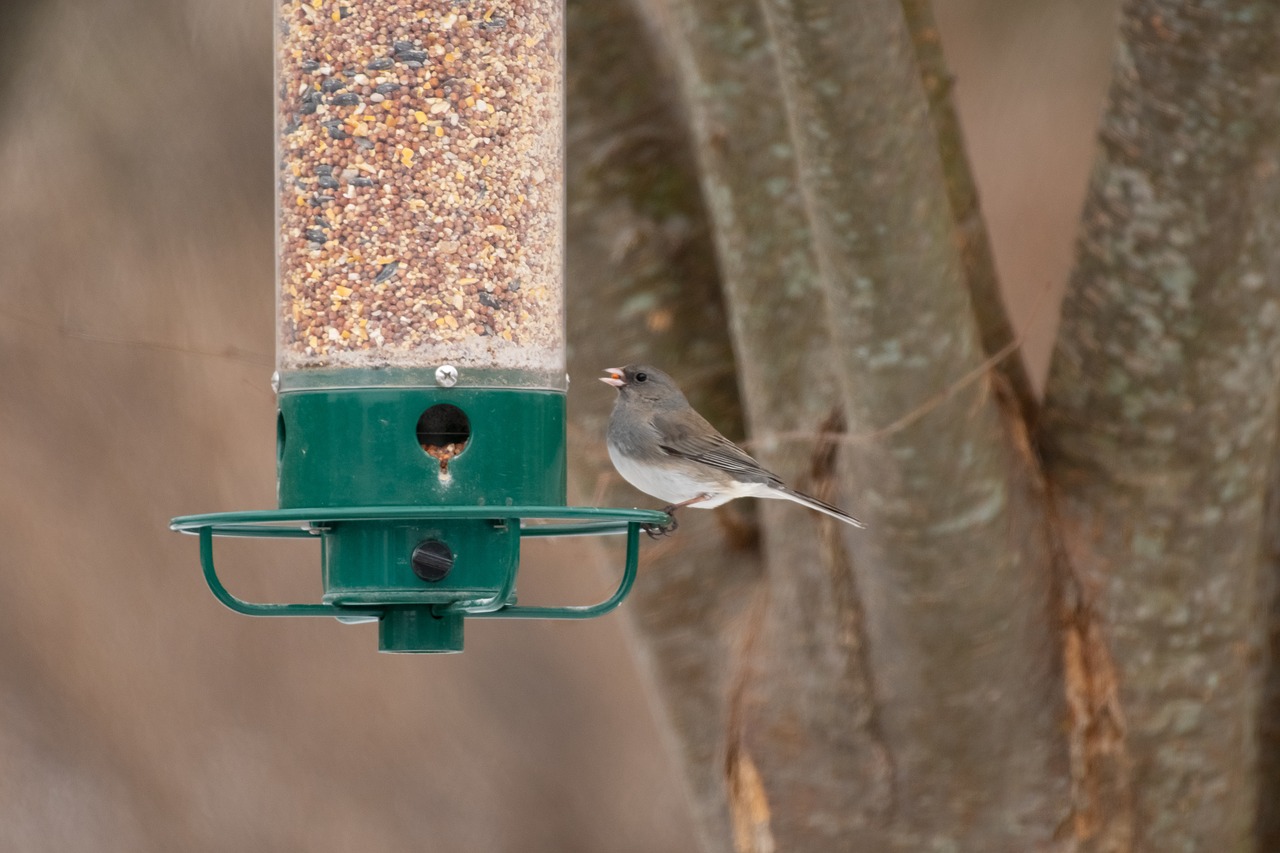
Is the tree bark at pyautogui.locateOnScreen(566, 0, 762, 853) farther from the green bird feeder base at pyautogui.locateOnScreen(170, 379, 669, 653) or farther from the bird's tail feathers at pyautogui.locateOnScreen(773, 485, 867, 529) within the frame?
the green bird feeder base at pyautogui.locateOnScreen(170, 379, 669, 653)

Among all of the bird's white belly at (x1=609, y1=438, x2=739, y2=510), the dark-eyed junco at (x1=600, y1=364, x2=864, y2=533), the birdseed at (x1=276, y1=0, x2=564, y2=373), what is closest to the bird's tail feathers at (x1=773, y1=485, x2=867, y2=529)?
the dark-eyed junco at (x1=600, y1=364, x2=864, y2=533)

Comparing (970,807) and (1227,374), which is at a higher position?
(1227,374)

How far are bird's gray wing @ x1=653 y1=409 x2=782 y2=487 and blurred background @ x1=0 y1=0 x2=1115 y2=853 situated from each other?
238 cm

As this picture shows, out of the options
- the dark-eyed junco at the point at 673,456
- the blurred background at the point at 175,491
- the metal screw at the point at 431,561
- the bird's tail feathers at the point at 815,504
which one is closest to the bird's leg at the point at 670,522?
the dark-eyed junco at the point at 673,456

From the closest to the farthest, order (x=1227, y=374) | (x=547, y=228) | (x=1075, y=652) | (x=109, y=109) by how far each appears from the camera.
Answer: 1. (x=547, y=228)
2. (x=1227, y=374)
3. (x=1075, y=652)
4. (x=109, y=109)

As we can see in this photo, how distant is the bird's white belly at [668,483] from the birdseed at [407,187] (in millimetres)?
765

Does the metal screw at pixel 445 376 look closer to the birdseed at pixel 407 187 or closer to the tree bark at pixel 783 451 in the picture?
the birdseed at pixel 407 187

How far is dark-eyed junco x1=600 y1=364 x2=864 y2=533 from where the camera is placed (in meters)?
4.38

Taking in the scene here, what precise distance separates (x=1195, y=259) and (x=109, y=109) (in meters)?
4.37

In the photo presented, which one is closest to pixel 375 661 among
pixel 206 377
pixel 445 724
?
pixel 445 724

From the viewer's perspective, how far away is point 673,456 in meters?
4.41

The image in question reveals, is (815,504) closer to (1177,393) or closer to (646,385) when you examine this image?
(646,385)

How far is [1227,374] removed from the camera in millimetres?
4305

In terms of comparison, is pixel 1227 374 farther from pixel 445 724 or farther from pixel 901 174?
pixel 445 724
